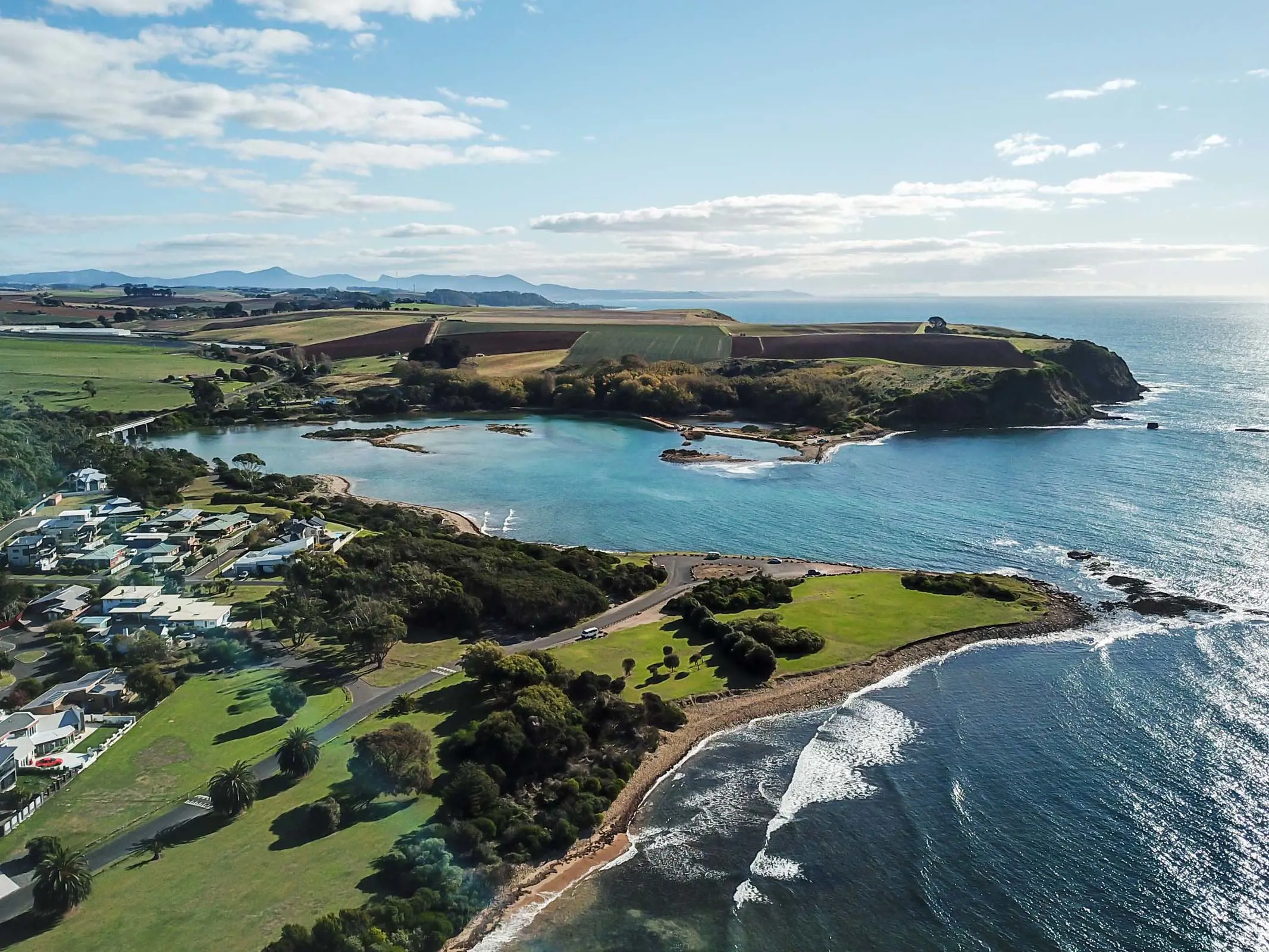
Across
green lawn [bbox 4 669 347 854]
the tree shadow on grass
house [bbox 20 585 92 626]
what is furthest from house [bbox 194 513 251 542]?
the tree shadow on grass

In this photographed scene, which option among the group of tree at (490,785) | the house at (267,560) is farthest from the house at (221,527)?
the group of tree at (490,785)

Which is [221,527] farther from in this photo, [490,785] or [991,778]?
[991,778]

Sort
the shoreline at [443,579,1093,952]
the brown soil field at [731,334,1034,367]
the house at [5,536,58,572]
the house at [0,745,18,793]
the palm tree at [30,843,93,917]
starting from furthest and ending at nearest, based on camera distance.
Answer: the brown soil field at [731,334,1034,367]
the house at [5,536,58,572]
the house at [0,745,18,793]
the shoreline at [443,579,1093,952]
the palm tree at [30,843,93,917]

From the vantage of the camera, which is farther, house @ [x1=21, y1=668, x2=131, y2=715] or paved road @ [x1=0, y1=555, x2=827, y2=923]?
house @ [x1=21, y1=668, x2=131, y2=715]

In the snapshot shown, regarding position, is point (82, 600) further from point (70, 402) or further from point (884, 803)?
point (70, 402)

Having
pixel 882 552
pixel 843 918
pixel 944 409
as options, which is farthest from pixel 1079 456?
pixel 843 918

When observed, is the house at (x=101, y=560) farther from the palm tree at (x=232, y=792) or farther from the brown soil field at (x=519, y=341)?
the brown soil field at (x=519, y=341)

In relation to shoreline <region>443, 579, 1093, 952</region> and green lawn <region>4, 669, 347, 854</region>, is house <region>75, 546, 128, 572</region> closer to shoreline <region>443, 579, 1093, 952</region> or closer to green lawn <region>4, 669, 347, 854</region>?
green lawn <region>4, 669, 347, 854</region>

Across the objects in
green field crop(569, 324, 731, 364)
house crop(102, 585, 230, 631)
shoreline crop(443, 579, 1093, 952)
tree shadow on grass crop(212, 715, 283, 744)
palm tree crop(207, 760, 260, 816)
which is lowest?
shoreline crop(443, 579, 1093, 952)
